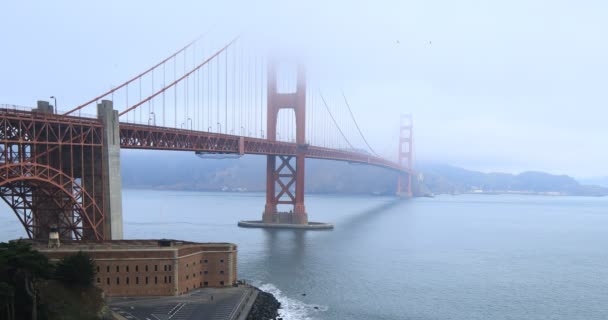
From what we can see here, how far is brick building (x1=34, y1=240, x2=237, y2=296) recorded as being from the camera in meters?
25.5

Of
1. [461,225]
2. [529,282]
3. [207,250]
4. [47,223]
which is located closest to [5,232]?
[47,223]

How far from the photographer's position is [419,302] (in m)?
30.3

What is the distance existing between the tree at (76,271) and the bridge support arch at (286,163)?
3760 centimetres

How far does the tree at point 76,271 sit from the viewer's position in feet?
74.8

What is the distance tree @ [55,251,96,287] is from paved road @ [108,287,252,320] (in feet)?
5.44

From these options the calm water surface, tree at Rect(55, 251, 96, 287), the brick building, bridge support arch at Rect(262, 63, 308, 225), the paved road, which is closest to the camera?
tree at Rect(55, 251, 96, 287)

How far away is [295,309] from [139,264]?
7664 millimetres

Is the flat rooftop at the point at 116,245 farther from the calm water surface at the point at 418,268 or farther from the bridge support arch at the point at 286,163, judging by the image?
the bridge support arch at the point at 286,163

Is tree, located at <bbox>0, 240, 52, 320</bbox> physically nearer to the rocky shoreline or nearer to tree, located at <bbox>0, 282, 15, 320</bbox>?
tree, located at <bbox>0, 282, 15, 320</bbox>

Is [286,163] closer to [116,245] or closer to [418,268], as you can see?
[418,268]

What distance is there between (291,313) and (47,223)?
1351 centimetres

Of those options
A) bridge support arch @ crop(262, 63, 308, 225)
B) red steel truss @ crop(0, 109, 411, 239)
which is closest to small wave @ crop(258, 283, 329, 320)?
red steel truss @ crop(0, 109, 411, 239)

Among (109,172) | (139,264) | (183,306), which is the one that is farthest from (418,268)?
(109,172)

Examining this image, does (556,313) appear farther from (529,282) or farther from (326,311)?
(326,311)
